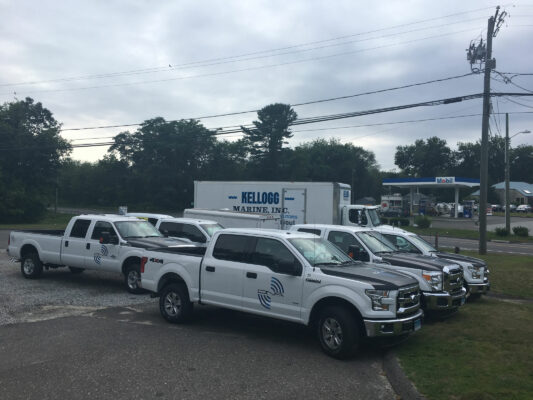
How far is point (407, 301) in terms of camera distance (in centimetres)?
A: 712

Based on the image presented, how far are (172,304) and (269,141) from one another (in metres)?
62.0

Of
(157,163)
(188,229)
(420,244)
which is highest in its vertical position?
(157,163)

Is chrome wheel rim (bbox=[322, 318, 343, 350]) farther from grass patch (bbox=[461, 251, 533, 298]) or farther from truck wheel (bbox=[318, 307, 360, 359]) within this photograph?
grass patch (bbox=[461, 251, 533, 298])

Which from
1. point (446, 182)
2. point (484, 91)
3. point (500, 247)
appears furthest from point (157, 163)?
point (484, 91)

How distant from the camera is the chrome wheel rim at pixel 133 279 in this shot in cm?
1177

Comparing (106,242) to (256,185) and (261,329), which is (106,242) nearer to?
(261,329)

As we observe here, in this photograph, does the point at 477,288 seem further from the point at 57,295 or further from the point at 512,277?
the point at 57,295

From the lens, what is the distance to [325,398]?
18.0 feet

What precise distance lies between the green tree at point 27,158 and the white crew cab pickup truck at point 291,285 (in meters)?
47.6

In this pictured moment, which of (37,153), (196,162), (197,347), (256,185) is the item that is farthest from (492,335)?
(196,162)

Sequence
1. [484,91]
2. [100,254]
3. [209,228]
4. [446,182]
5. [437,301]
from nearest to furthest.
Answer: [437,301] < [100,254] < [209,228] < [484,91] < [446,182]

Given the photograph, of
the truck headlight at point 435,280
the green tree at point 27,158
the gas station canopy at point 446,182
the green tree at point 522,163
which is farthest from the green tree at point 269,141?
the green tree at point 522,163

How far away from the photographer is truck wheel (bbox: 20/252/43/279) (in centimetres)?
1329

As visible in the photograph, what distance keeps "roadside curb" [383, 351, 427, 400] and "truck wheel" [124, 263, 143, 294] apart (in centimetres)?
672
